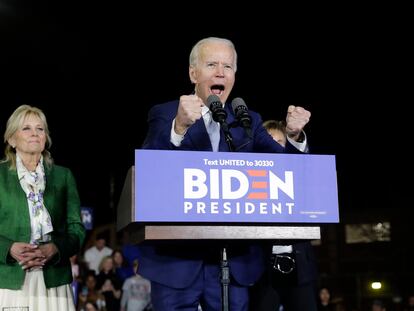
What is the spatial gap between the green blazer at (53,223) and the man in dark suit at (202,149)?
0.66 meters

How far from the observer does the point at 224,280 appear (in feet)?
5.84

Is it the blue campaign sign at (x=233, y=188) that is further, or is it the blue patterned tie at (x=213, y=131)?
the blue patterned tie at (x=213, y=131)

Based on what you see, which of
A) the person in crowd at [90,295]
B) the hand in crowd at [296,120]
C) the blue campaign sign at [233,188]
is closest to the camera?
the blue campaign sign at [233,188]

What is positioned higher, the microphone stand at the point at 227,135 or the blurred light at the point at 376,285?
the microphone stand at the point at 227,135

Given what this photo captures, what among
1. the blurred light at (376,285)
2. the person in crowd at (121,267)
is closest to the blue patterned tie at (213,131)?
the person in crowd at (121,267)

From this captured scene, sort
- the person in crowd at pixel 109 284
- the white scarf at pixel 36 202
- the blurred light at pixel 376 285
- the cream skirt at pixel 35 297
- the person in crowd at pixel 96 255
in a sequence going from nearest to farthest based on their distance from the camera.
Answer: the cream skirt at pixel 35 297 → the white scarf at pixel 36 202 → the person in crowd at pixel 109 284 → the person in crowd at pixel 96 255 → the blurred light at pixel 376 285

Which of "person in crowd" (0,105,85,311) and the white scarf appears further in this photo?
the white scarf

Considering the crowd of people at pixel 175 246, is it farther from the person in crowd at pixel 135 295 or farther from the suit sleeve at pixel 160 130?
Result: the person in crowd at pixel 135 295

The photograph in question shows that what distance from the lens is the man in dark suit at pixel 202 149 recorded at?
1900 mm

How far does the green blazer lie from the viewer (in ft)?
7.87

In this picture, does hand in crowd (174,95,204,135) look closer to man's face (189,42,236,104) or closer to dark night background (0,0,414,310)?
man's face (189,42,236,104)

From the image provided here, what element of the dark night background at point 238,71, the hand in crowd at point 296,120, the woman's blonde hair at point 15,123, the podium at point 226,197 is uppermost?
the dark night background at point 238,71

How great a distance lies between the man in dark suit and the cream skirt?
25.8 inches

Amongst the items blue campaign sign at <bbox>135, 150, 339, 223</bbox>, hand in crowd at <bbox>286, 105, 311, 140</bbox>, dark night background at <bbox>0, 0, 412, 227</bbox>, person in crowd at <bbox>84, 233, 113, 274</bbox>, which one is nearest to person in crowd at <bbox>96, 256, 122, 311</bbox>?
person in crowd at <bbox>84, 233, 113, 274</bbox>
